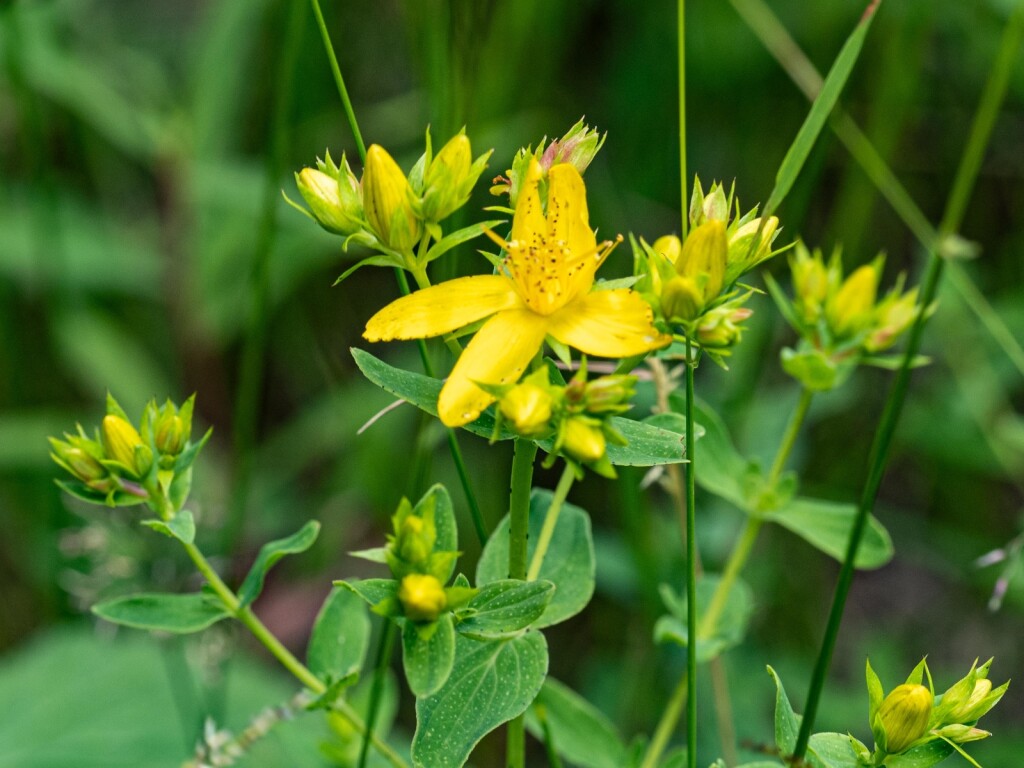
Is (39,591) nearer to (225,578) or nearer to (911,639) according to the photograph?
(225,578)

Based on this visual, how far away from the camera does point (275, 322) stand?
104 inches

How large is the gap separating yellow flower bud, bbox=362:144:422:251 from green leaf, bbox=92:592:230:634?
0.50 metres

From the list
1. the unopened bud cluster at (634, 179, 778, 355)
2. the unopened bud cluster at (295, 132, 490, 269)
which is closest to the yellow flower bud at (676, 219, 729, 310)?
the unopened bud cluster at (634, 179, 778, 355)

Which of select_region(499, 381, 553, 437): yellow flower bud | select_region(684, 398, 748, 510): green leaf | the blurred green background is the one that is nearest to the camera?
select_region(499, 381, 553, 437): yellow flower bud

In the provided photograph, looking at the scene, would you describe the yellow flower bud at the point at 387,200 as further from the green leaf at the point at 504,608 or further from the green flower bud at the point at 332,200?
the green leaf at the point at 504,608

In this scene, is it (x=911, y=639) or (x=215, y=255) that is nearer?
(x=911, y=639)

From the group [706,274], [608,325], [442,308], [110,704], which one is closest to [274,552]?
[442,308]

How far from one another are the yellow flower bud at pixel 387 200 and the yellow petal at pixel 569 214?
5.7 inches

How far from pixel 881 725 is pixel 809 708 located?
Result: 0.38 ft

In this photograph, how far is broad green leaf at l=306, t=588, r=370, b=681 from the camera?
130 centimetres

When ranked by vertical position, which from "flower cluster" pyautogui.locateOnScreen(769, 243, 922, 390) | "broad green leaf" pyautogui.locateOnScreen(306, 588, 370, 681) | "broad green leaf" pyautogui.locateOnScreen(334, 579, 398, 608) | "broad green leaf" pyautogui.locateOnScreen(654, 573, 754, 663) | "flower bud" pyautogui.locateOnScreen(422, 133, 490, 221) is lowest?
"broad green leaf" pyautogui.locateOnScreen(654, 573, 754, 663)

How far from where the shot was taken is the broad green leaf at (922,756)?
3.35 feet

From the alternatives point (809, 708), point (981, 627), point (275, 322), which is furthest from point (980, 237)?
point (809, 708)

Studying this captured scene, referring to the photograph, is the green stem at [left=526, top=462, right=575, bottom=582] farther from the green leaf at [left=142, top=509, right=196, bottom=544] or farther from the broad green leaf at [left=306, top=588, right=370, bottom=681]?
the green leaf at [left=142, top=509, right=196, bottom=544]
